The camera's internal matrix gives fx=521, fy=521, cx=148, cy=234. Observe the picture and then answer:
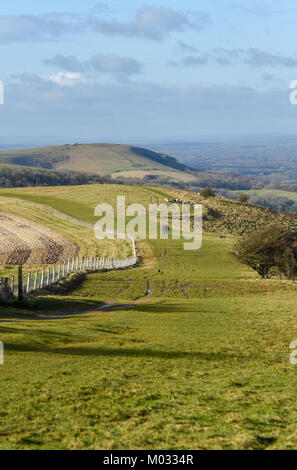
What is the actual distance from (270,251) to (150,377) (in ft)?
154

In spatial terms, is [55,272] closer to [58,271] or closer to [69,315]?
[58,271]

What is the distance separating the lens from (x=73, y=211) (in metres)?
112

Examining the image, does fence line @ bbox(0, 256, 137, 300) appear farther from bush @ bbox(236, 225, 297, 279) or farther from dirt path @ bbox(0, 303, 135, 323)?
bush @ bbox(236, 225, 297, 279)

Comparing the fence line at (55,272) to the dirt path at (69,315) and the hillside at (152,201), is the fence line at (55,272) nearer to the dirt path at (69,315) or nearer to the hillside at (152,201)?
the dirt path at (69,315)

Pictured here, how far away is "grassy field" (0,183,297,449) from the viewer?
37.6 ft

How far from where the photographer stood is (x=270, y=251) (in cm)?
6162

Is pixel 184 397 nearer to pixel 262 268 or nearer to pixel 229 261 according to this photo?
pixel 262 268

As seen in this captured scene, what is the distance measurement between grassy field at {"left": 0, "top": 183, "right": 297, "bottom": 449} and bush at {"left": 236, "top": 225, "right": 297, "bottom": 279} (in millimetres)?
23430

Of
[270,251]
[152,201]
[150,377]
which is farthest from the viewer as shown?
[152,201]

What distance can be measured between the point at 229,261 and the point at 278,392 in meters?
53.9

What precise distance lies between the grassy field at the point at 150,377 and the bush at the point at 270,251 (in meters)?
23.4

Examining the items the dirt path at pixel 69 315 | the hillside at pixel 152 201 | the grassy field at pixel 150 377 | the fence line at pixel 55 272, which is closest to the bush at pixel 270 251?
the fence line at pixel 55 272

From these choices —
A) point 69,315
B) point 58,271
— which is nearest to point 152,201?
point 58,271
